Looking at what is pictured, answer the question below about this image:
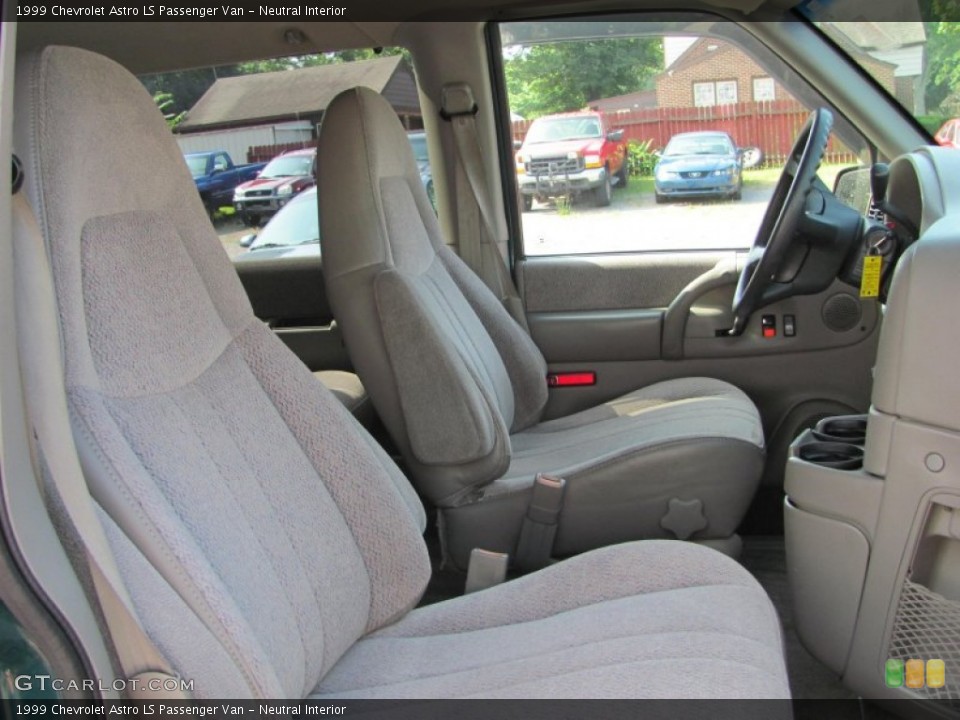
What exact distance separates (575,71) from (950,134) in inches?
40.4

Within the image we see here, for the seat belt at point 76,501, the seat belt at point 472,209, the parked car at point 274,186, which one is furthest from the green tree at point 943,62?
the seat belt at point 76,501

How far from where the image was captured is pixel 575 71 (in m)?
2.83

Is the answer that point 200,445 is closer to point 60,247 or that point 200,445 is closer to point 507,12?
point 60,247

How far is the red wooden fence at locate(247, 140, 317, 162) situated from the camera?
2863 millimetres

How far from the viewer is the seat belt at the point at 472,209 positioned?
2826 millimetres

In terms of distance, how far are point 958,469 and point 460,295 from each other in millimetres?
1301

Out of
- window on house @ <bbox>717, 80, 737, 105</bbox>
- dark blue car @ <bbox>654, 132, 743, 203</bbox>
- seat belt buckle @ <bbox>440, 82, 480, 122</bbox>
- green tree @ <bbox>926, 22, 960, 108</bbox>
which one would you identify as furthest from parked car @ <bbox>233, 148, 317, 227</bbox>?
green tree @ <bbox>926, 22, 960, 108</bbox>

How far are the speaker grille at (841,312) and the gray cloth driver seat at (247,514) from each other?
1309 mm

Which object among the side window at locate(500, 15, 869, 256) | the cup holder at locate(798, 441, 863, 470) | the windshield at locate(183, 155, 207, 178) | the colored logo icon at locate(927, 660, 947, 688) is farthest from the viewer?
the side window at locate(500, 15, 869, 256)

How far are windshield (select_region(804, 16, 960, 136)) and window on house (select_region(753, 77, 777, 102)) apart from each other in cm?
20

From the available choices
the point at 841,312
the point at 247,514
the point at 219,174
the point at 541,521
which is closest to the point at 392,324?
the point at 541,521

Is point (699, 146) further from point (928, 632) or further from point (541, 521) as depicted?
point (928, 632)

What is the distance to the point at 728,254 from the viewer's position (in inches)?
115

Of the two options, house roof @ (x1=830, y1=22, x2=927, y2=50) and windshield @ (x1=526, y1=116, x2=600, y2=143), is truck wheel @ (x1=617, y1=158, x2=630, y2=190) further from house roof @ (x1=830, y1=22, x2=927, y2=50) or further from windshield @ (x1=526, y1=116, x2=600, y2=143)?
house roof @ (x1=830, y1=22, x2=927, y2=50)
